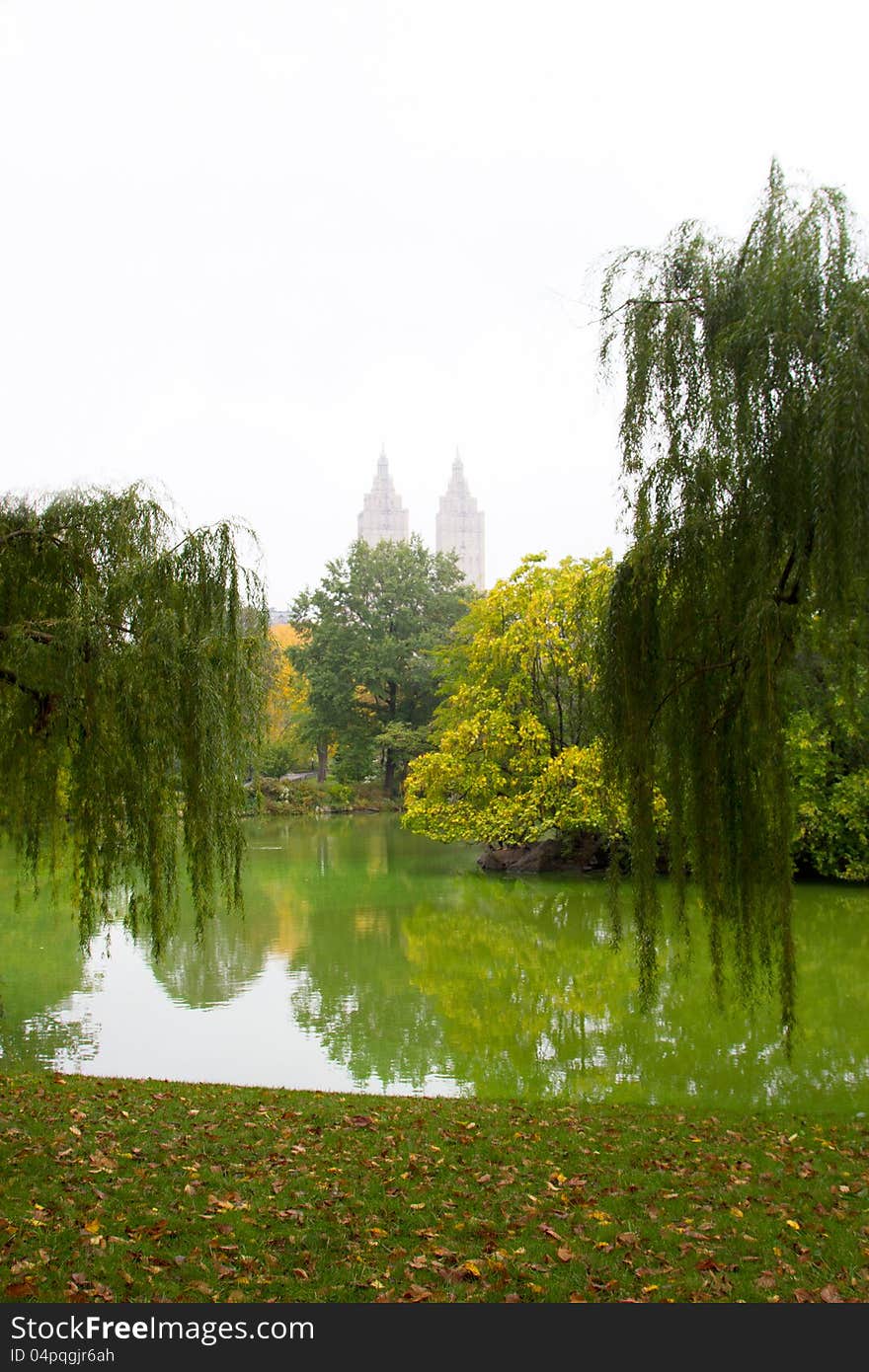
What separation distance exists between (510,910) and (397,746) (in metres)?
21.4

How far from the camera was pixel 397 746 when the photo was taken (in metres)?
40.0

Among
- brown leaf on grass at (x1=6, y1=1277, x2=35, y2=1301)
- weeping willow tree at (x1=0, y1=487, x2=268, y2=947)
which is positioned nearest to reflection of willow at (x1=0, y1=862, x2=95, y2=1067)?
weeping willow tree at (x1=0, y1=487, x2=268, y2=947)

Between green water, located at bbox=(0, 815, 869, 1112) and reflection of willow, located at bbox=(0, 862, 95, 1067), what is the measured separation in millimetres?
39

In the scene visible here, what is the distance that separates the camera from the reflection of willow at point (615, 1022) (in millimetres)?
9078

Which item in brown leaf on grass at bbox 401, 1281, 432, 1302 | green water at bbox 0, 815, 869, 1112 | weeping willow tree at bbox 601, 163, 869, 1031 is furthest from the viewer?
green water at bbox 0, 815, 869, 1112

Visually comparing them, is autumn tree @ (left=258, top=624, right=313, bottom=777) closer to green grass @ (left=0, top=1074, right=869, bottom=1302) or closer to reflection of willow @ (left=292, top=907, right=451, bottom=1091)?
reflection of willow @ (left=292, top=907, right=451, bottom=1091)

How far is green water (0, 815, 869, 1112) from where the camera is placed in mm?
9312

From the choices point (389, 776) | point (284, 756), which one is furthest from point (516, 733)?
point (284, 756)

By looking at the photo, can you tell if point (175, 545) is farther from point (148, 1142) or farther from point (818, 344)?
point (818, 344)

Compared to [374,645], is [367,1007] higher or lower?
lower

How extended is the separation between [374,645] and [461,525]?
327 feet

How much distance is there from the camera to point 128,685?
7.00 meters

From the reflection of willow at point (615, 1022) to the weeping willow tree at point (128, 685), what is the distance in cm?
374

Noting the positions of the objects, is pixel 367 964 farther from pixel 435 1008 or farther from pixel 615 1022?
pixel 615 1022
